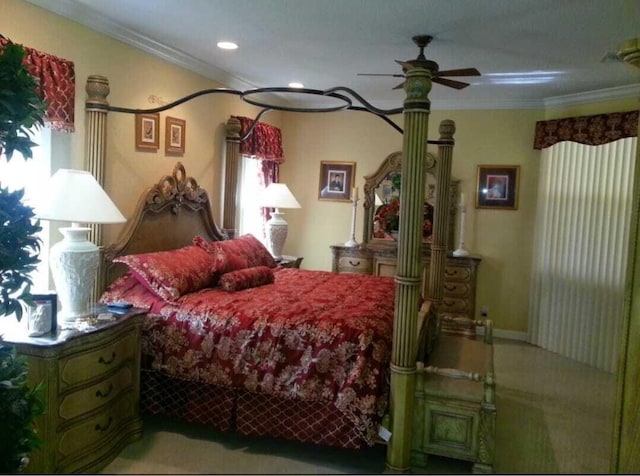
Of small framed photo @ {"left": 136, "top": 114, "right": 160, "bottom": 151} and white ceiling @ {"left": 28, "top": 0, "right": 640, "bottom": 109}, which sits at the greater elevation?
white ceiling @ {"left": 28, "top": 0, "right": 640, "bottom": 109}

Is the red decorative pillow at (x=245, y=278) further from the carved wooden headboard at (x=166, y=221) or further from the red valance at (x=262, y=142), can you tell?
the red valance at (x=262, y=142)

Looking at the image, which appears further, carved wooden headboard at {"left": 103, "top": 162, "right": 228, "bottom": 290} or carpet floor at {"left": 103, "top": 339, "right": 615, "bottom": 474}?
carved wooden headboard at {"left": 103, "top": 162, "right": 228, "bottom": 290}

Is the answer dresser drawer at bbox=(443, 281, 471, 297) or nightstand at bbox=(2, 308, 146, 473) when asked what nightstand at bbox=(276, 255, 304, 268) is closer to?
dresser drawer at bbox=(443, 281, 471, 297)

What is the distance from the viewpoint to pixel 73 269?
262cm

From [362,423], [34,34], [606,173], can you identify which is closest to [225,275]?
[362,423]

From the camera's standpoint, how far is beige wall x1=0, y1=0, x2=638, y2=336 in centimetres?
326

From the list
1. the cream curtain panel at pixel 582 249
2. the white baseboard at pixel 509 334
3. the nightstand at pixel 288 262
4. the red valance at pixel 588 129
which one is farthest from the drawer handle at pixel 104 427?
the red valance at pixel 588 129

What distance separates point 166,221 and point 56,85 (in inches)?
51.3

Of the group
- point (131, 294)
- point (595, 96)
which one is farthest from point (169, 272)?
point (595, 96)

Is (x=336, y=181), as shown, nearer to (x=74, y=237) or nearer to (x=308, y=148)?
(x=308, y=148)

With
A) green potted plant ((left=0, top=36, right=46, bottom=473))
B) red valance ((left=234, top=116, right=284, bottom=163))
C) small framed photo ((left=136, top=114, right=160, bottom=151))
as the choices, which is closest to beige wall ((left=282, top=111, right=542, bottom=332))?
red valance ((left=234, top=116, right=284, bottom=163))

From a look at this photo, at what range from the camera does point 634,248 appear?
110 centimetres

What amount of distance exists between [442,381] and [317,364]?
0.72m

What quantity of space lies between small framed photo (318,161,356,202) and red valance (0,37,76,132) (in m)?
3.52
